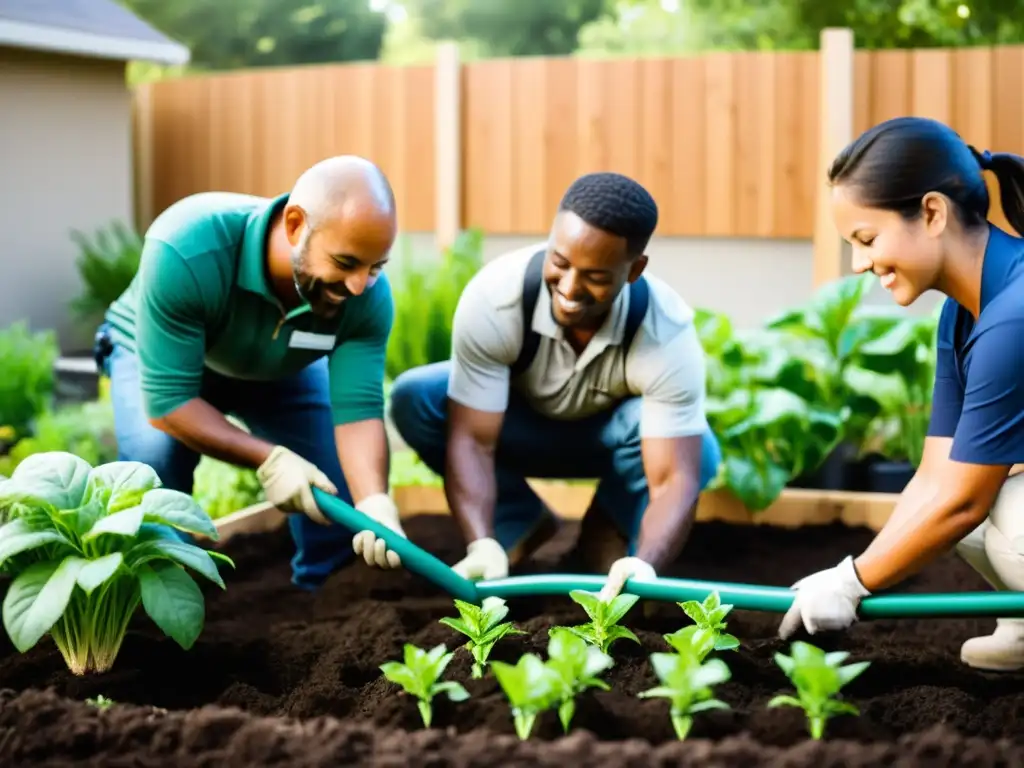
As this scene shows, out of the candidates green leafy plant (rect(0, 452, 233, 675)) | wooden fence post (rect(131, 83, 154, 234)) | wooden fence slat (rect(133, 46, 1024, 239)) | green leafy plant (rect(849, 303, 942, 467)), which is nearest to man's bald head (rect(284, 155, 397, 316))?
green leafy plant (rect(0, 452, 233, 675))

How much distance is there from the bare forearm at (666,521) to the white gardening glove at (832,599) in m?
0.64

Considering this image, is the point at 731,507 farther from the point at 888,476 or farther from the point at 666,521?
the point at 666,521

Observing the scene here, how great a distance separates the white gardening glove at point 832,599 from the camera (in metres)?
2.52

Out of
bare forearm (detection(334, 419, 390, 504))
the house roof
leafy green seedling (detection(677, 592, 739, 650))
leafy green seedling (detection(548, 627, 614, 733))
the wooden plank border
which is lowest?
the wooden plank border

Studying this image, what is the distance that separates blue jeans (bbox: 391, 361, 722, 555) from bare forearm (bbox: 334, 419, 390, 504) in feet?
1.14

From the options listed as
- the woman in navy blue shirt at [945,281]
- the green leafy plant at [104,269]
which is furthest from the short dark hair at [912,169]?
the green leafy plant at [104,269]

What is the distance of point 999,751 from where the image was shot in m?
1.80

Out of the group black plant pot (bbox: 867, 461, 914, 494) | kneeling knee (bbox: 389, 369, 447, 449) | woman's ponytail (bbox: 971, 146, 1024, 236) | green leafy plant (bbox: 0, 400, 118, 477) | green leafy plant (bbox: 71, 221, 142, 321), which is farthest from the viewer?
green leafy plant (bbox: 71, 221, 142, 321)

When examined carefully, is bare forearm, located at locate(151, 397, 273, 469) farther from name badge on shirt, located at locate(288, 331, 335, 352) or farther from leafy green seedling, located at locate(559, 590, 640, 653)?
leafy green seedling, located at locate(559, 590, 640, 653)

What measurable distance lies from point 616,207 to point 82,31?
21.3 feet

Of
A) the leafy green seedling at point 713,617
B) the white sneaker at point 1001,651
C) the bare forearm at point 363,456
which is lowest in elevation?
the white sneaker at point 1001,651

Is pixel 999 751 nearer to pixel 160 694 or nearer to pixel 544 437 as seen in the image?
pixel 160 694

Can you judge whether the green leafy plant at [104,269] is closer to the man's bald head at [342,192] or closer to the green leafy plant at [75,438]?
the green leafy plant at [75,438]

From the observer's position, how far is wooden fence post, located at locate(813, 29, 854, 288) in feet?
24.1
